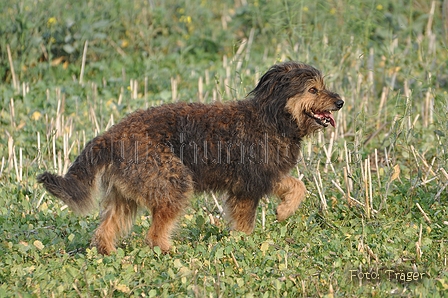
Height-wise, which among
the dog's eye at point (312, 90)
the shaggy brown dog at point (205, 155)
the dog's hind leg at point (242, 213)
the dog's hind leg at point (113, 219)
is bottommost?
the dog's hind leg at point (242, 213)

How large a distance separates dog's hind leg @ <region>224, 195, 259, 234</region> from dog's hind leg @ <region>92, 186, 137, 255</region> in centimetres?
88

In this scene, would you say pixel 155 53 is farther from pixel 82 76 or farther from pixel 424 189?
pixel 424 189

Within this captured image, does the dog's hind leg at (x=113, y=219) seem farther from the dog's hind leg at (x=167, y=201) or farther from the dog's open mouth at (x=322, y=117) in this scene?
the dog's open mouth at (x=322, y=117)

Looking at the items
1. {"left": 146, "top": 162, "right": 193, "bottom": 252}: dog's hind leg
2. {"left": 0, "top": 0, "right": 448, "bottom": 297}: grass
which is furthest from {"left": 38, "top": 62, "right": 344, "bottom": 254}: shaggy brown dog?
{"left": 0, "top": 0, "right": 448, "bottom": 297}: grass

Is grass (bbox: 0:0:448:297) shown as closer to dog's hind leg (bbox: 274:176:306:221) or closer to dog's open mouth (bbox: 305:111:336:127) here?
dog's hind leg (bbox: 274:176:306:221)

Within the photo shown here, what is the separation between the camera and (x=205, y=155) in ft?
19.9

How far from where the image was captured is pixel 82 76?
35.1ft

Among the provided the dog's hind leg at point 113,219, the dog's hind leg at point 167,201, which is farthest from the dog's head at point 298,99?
the dog's hind leg at point 113,219

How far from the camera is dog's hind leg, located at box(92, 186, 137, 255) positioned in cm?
596

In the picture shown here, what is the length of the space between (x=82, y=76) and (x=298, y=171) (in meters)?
4.71

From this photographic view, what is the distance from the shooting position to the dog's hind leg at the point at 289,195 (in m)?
6.25

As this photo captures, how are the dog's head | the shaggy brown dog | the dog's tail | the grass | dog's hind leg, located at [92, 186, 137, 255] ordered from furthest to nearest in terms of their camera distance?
the dog's head → dog's hind leg, located at [92, 186, 137, 255] → the shaggy brown dog → the dog's tail → the grass

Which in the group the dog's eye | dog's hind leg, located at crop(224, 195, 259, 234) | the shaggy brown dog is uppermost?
the dog's eye

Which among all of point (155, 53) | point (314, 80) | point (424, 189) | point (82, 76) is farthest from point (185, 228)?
point (155, 53)
